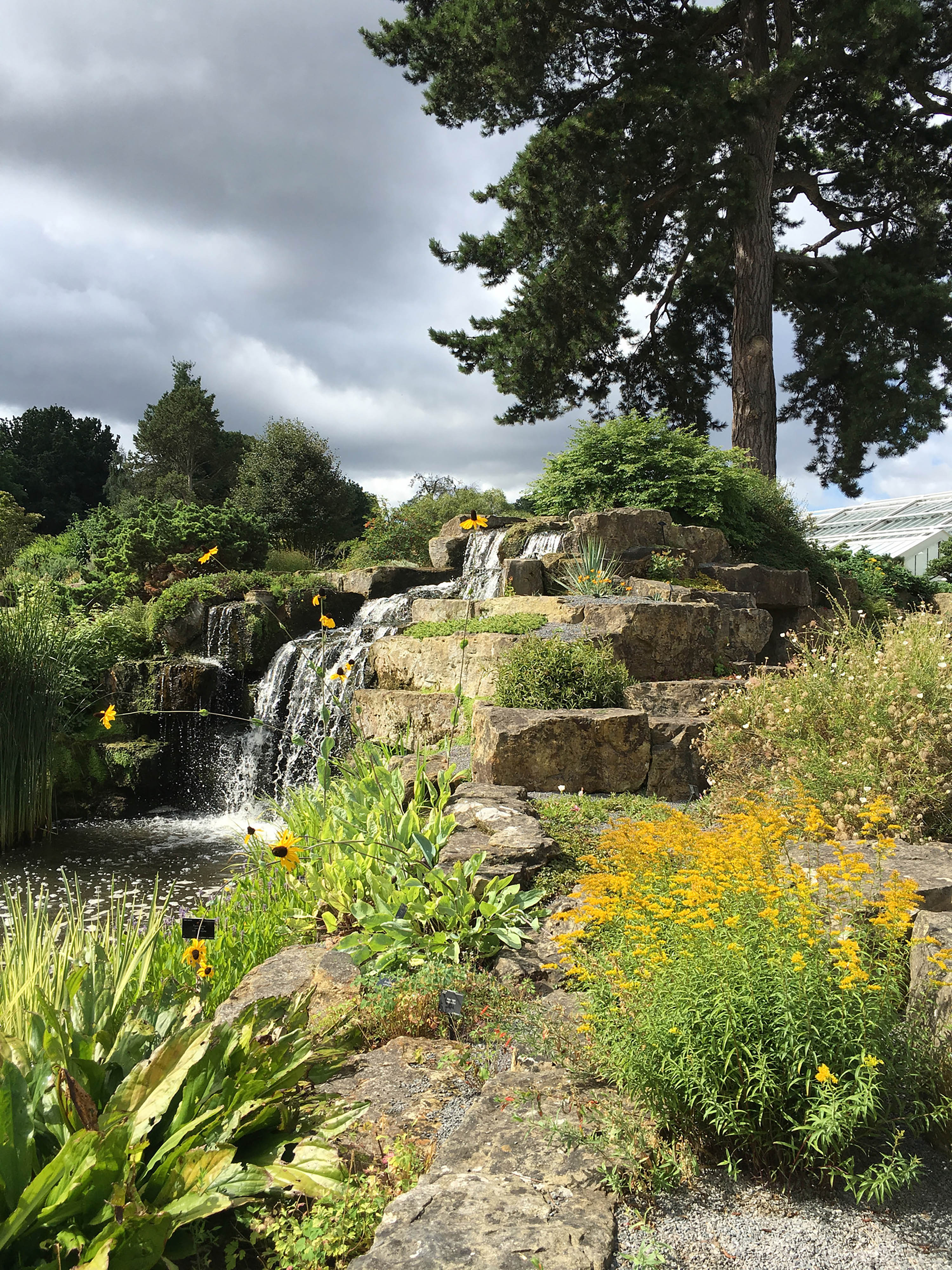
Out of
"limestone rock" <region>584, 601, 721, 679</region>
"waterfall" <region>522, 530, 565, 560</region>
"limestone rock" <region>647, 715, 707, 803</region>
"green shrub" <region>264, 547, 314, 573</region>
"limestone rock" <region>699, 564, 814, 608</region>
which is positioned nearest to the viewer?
"limestone rock" <region>647, 715, 707, 803</region>

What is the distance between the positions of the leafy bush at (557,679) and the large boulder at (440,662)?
16.1 inches

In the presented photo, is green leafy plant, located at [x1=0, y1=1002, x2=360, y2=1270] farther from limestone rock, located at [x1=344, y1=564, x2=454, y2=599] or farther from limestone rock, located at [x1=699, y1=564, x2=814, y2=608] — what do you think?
limestone rock, located at [x1=344, y1=564, x2=454, y2=599]

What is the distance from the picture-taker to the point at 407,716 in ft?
22.4

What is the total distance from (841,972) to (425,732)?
16.0 ft

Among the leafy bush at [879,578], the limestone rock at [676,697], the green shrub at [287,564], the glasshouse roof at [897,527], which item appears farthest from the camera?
the glasshouse roof at [897,527]

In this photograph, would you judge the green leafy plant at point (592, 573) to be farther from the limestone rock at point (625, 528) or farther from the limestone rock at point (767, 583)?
the limestone rock at point (767, 583)

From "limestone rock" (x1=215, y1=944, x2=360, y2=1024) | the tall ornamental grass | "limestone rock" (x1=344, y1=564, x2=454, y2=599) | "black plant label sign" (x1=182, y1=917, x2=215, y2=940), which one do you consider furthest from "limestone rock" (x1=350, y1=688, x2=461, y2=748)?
"limestone rock" (x1=344, y1=564, x2=454, y2=599)

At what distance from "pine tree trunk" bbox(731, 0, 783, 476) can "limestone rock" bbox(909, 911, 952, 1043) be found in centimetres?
1282

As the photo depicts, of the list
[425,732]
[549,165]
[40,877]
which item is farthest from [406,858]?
[549,165]

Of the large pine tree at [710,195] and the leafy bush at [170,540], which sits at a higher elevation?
the large pine tree at [710,195]

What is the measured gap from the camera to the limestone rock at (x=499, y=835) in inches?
142

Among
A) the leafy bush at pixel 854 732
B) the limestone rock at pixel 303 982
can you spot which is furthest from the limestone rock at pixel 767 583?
the limestone rock at pixel 303 982

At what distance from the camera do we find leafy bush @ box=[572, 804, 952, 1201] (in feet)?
6.15

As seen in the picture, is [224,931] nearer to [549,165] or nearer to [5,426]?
[549,165]
